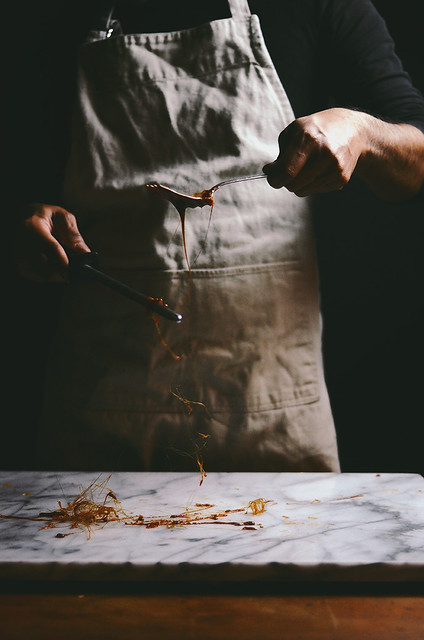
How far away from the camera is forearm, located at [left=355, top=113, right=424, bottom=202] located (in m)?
1.03

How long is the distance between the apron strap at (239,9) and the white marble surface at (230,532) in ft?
2.57

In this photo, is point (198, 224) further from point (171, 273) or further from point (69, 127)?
point (69, 127)

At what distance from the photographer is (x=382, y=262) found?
1.60 metres

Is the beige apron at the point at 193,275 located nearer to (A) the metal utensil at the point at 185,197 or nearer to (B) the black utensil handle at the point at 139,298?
(A) the metal utensil at the point at 185,197

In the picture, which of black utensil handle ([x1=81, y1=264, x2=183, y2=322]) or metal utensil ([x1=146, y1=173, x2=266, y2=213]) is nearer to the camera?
black utensil handle ([x1=81, y1=264, x2=183, y2=322])

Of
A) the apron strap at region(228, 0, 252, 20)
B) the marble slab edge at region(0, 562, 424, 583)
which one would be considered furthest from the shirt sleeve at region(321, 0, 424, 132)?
the marble slab edge at region(0, 562, 424, 583)

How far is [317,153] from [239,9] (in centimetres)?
39

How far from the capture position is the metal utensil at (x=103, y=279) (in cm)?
85

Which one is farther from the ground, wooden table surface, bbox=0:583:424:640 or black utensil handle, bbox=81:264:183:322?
Result: black utensil handle, bbox=81:264:183:322

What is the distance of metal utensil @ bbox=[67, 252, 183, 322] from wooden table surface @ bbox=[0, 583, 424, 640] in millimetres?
342

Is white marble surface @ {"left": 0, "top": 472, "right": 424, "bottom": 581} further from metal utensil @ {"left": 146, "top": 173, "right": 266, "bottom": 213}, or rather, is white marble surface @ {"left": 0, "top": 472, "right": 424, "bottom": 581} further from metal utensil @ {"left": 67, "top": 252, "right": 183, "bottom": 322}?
metal utensil @ {"left": 146, "top": 173, "right": 266, "bottom": 213}

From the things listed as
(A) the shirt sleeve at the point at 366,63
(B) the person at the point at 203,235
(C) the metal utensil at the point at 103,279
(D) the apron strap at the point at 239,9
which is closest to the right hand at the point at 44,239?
(B) the person at the point at 203,235

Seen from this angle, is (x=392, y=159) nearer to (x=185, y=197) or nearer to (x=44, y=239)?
(x=185, y=197)

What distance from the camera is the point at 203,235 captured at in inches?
42.9
